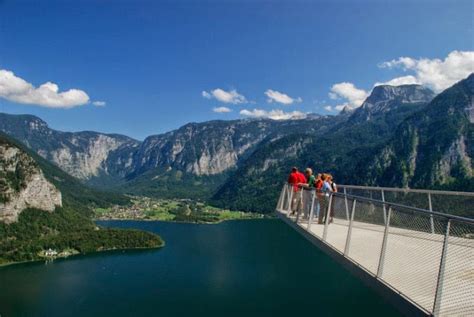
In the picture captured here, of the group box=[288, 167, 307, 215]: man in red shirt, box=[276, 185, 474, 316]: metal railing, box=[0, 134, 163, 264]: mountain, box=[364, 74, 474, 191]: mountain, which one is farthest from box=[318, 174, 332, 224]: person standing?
box=[364, 74, 474, 191]: mountain

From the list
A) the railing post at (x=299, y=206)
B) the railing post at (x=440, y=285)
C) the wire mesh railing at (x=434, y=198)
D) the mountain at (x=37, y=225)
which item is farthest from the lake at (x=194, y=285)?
the railing post at (x=440, y=285)

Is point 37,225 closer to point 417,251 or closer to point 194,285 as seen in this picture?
point 194,285

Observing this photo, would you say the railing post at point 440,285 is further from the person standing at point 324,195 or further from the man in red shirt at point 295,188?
the man in red shirt at point 295,188

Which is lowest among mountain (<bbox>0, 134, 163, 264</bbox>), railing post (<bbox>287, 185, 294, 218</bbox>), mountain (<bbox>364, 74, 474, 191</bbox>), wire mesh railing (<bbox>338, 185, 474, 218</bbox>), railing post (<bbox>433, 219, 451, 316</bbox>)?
mountain (<bbox>0, 134, 163, 264</bbox>)

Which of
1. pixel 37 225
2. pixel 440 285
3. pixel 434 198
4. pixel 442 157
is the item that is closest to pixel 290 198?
pixel 434 198

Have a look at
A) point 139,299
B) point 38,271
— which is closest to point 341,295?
point 139,299

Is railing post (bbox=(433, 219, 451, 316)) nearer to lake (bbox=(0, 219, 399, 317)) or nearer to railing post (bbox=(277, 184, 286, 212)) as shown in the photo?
railing post (bbox=(277, 184, 286, 212))
